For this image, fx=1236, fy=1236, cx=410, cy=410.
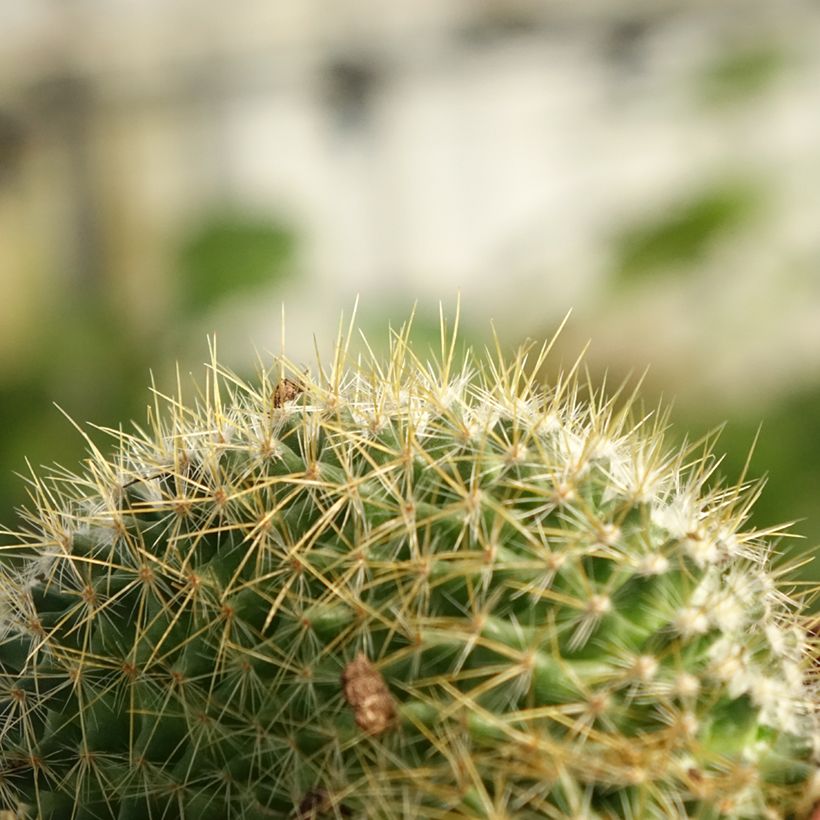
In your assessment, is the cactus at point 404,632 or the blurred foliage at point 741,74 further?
the blurred foliage at point 741,74

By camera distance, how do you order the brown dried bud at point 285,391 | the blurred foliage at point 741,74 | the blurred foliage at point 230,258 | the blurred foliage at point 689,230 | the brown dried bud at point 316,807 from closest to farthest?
the brown dried bud at point 316,807
the brown dried bud at point 285,391
the blurred foliage at point 689,230
the blurred foliage at point 741,74
the blurred foliage at point 230,258

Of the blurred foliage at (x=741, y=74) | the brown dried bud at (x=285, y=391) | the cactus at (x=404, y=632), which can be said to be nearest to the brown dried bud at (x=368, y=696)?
the cactus at (x=404, y=632)

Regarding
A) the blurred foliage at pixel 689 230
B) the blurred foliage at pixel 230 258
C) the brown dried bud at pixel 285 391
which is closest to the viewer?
the brown dried bud at pixel 285 391

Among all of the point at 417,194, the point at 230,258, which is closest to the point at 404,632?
the point at 230,258

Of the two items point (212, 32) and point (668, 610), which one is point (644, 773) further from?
point (212, 32)

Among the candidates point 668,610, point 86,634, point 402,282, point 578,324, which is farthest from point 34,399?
point 402,282

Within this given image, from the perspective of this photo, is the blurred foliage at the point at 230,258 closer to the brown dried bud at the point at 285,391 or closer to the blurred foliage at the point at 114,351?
the blurred foliage at the point at 114,351

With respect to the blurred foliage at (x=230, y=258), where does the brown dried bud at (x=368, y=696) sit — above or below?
above

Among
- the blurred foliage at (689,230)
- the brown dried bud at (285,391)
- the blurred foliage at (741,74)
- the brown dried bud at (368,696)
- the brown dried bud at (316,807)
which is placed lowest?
the blurred foliage at (689,230)
